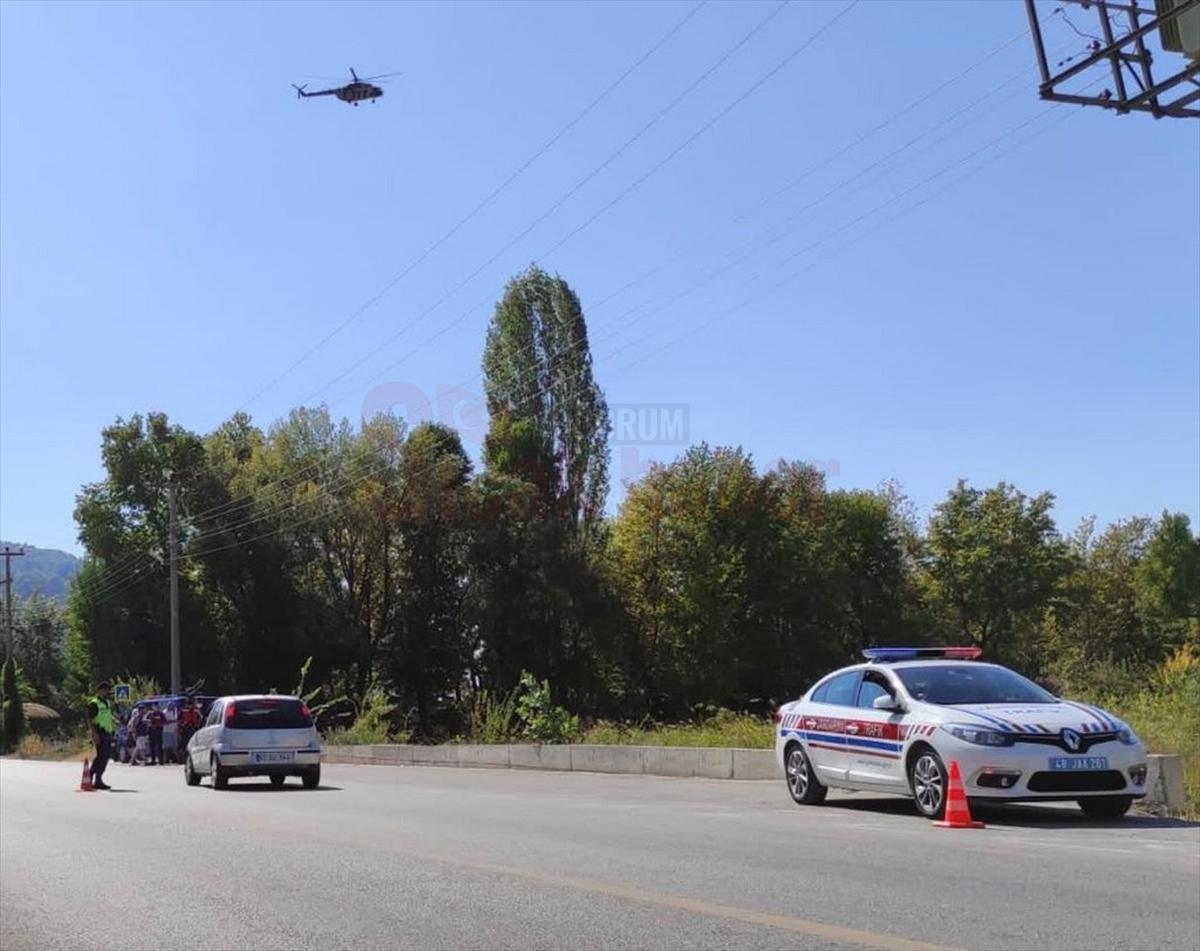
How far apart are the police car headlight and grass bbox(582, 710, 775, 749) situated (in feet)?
27.0

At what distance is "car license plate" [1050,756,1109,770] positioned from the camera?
11.7 metres

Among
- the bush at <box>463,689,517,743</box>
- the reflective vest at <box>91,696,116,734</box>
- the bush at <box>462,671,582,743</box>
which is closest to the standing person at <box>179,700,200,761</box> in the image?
the bush at <box>462,671,582,743</box>

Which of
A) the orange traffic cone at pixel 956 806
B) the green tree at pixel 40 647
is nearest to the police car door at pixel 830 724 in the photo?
the orange traffic cone at pixel 956 806

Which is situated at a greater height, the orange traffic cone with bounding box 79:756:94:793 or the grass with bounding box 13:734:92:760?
the orange traffic cone with bounding box 79:756:94:793

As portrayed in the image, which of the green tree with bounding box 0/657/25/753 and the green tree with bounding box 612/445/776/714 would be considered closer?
the green tree with bounding box 612/445/776/714

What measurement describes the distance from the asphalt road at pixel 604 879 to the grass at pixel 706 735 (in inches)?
227

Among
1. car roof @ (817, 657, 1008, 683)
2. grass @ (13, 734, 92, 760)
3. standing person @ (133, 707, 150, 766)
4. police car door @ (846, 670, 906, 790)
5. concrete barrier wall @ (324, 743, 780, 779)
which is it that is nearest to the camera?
police car door @ (846, 670, 906, 790)

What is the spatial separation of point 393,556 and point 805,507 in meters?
21.1

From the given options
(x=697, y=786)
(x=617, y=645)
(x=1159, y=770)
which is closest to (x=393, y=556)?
(x=617, y=645)

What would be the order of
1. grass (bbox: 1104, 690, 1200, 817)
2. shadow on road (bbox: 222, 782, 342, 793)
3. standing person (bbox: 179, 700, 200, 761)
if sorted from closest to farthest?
A: grass (bbox: 1104, 690, 1200, 817) → shadow on road (bbox: 222, 782, 342, 793) → standing person (bbox: 179, 700, 200, 761)

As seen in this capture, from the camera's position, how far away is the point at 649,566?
63469mm

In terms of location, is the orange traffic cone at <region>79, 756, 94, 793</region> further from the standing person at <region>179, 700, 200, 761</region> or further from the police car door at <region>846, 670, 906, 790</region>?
the police car door at <region>846, 670, 906, 790</region>

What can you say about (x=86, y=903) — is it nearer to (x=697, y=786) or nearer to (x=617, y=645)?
(x=697, y=786)

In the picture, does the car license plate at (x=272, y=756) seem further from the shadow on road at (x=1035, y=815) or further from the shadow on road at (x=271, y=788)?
the shadow on road at (x=1035, y=815)
